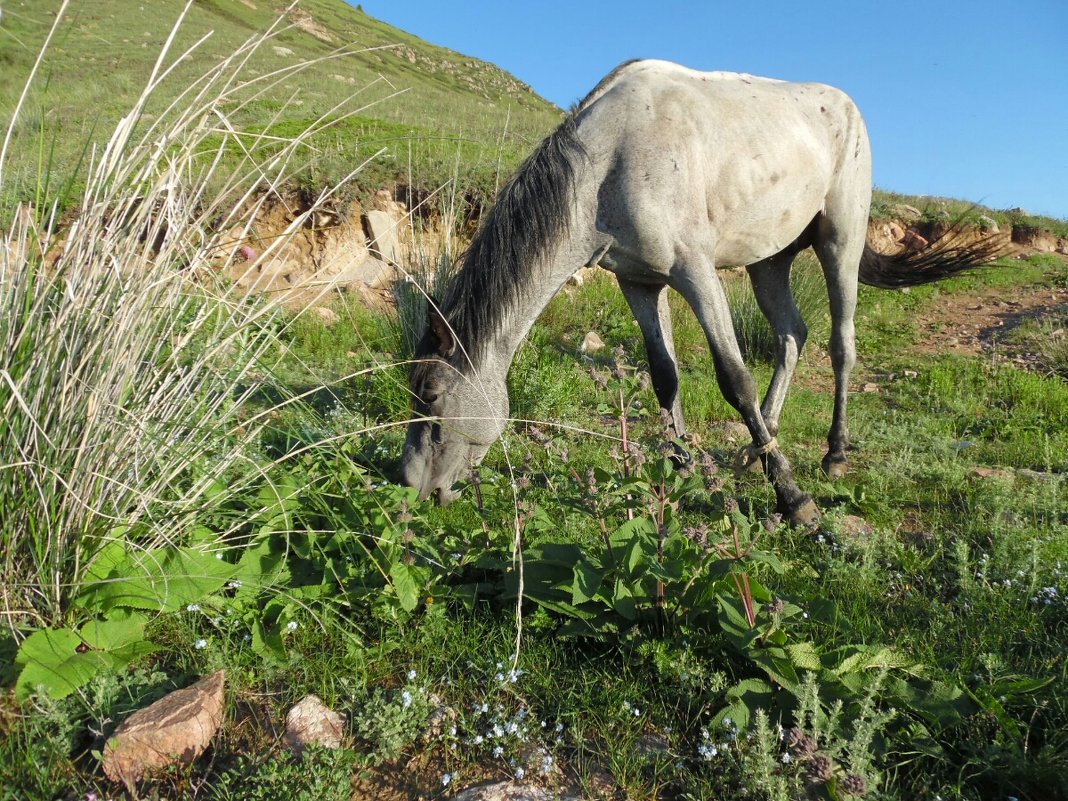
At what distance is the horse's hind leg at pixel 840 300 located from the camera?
4059 millimetres

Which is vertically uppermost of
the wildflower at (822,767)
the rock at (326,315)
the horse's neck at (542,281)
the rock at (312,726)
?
the horse's neck at (542,281)

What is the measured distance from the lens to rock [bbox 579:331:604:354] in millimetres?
6518

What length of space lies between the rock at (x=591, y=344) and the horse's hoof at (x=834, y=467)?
293cm

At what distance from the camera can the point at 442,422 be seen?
3.05 meters

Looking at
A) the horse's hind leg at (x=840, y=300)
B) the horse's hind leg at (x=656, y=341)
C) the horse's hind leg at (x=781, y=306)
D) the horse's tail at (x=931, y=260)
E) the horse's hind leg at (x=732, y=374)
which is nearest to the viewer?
the horse's hind leg at (x=732, y=374)

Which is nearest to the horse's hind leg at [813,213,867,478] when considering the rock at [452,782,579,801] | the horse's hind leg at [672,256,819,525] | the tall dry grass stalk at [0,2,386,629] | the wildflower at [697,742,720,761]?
the horse's hind leg at [672,256,819,525]

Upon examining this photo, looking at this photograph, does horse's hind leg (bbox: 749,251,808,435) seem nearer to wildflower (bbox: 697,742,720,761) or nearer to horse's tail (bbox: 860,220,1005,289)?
horse's tail (bbox: 860,220,1005,289)

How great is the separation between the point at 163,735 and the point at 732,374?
285cm

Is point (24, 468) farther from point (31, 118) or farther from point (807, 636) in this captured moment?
point (807, 636)

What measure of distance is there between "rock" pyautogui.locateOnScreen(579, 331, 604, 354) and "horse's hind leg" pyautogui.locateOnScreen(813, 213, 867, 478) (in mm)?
2637

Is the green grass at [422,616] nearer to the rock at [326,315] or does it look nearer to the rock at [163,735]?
the rock at [163,735]

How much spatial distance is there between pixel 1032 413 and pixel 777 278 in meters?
2.24

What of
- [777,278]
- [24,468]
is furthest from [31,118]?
[777,278]

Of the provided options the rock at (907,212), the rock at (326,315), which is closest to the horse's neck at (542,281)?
the rock at (326,315)
